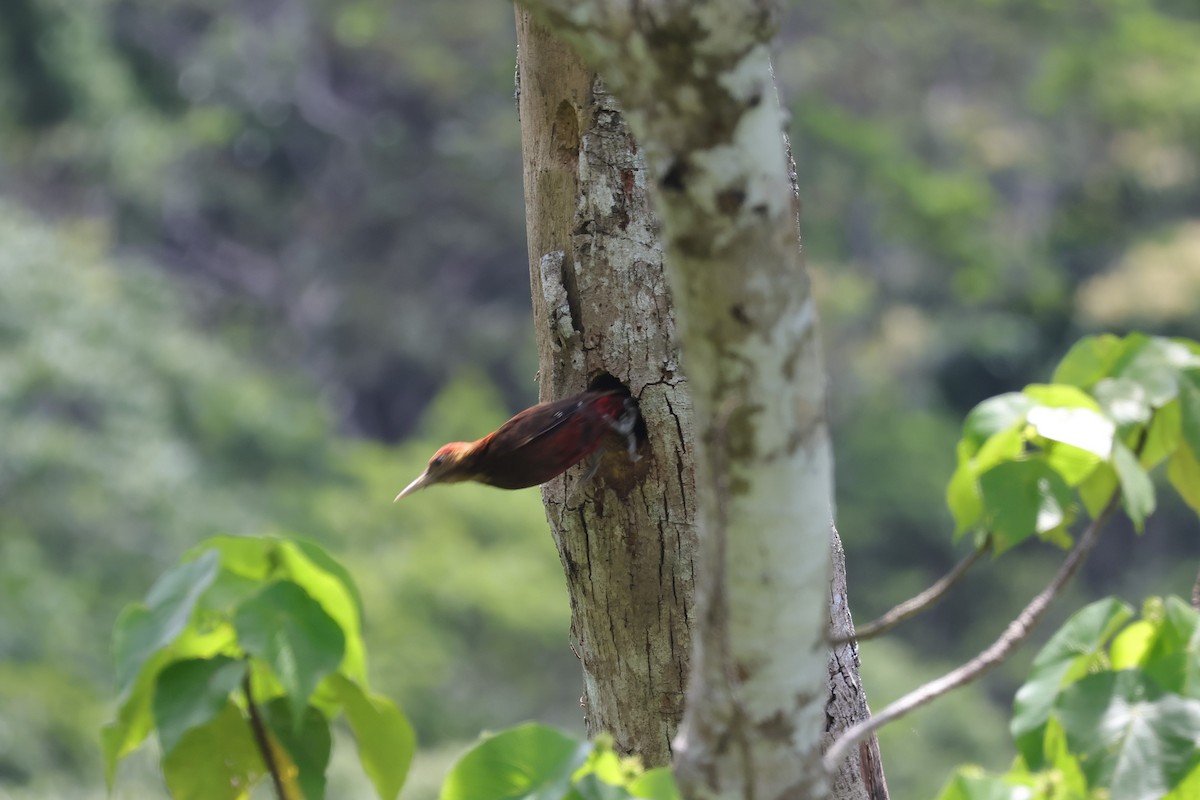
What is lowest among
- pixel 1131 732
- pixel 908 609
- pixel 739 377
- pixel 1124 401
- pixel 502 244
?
pixel 502 244

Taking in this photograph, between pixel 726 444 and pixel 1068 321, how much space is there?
16.4 meters

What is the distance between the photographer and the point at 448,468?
2389 mm

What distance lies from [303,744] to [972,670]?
575mm

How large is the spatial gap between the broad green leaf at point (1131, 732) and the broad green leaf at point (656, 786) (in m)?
0.36

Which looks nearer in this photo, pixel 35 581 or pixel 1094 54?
pixel 35 581

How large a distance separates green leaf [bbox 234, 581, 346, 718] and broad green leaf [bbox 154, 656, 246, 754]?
0.04 meters

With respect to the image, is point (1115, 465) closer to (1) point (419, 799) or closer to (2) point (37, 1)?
Result: (1) point (419, 799)

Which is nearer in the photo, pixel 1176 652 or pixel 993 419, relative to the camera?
pixel 1176 652

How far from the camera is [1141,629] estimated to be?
1.25m

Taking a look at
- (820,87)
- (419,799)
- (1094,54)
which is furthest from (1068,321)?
(419,799)

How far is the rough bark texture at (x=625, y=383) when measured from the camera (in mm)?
1920

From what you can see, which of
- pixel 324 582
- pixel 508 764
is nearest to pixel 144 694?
pixel 324 582

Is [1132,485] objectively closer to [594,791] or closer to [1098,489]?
[1098,489]

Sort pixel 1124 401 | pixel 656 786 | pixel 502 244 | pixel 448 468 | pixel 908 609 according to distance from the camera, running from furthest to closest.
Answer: pixel 502 244 < pixel 448 468 < pixel 1124 401 < pixel 908 609 < pixel 656 786
